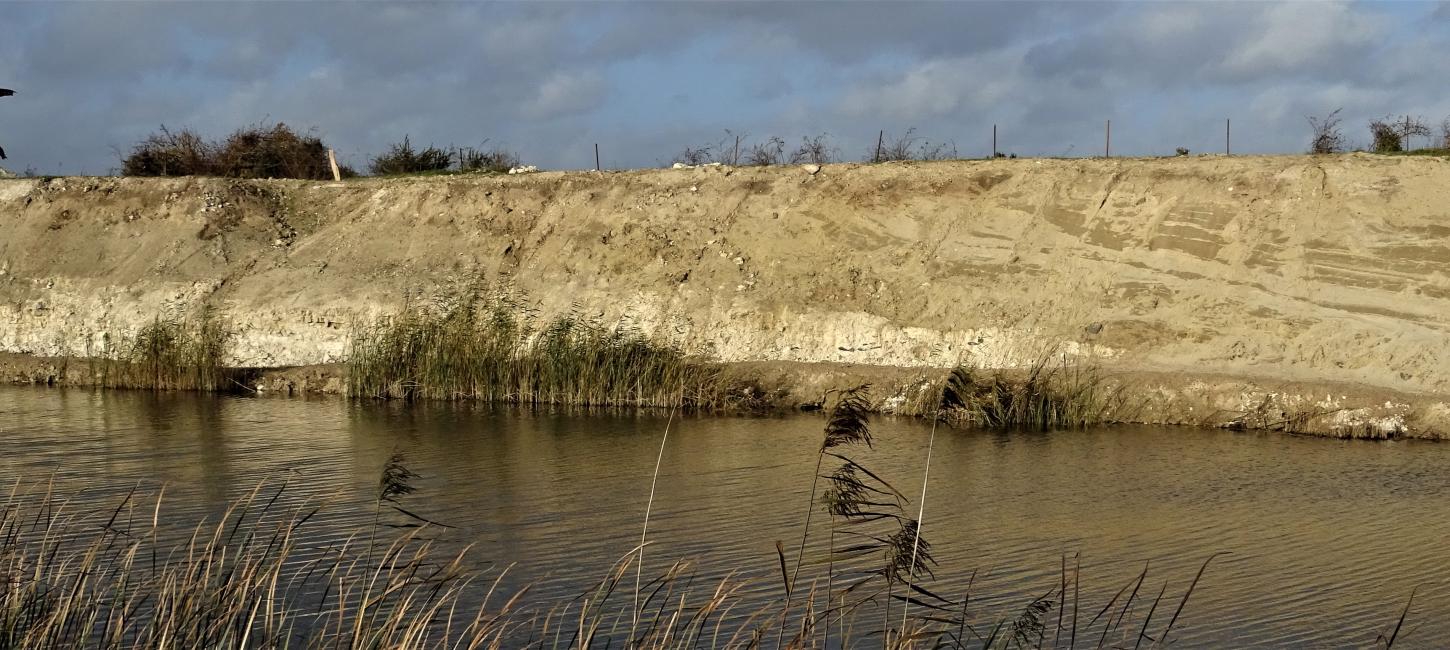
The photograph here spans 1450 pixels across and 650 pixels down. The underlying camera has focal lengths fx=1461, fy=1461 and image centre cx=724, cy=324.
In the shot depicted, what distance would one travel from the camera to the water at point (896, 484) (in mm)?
9820

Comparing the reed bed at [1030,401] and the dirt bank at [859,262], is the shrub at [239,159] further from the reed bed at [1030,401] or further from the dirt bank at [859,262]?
the reed bed at [1030,401]

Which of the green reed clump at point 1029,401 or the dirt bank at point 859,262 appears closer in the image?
the green reed clump at point 1029,401

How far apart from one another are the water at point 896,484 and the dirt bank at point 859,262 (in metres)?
2.85

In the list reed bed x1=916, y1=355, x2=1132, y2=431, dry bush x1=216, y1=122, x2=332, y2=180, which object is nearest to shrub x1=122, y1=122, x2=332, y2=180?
dry bush x1=216, y1=122, x2=332, y2=180

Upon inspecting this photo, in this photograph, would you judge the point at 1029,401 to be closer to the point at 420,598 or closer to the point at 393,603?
the point at 420,598

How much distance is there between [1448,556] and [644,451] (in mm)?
8152

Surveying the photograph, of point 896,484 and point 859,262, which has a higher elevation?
point 859,262

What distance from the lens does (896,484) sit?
556 inches

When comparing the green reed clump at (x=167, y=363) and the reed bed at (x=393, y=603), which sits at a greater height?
the green reed clump at (x=167, y=363)

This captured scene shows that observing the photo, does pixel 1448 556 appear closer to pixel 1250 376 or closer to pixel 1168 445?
pixel 1168 445

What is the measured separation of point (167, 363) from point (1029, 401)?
1318cm

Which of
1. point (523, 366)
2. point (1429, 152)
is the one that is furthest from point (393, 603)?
point (1429, 152)

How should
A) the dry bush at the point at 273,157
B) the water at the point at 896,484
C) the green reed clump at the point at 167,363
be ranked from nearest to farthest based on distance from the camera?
the water at the point at 896,484 → the green reed clump at the point at 167,363 → the dry bush at the point at 273,157

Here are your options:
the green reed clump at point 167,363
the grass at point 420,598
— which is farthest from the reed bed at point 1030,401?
the green reed clump at point 167,363
